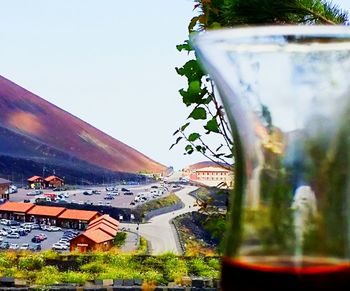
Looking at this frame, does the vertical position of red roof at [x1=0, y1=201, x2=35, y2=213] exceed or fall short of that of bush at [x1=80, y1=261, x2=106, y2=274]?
it exceeds it

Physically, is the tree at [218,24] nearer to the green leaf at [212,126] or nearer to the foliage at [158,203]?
the green leaf at [212,126]

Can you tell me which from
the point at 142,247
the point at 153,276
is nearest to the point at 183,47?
the point at 153,276

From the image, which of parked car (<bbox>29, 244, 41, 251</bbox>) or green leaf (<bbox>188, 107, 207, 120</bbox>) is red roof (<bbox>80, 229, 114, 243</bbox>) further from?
green leaf (<bbox>188, 107, 207, 120</bbox>)

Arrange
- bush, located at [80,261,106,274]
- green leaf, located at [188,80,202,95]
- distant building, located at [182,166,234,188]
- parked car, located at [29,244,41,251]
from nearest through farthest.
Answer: green leaf, located at [188,80,202,95] → distant building, located at [182,166,234,188] → bush, located at [80,261,106,274] → parked car, located at [29,244,41,251]

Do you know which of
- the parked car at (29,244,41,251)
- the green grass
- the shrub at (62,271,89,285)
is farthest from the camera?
the parked car at (29,244,41,251)

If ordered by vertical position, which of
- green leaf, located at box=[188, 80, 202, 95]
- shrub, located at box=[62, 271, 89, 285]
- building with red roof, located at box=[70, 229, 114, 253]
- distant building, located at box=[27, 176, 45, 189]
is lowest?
shrub, located at box=[62, 271, 89, 285]

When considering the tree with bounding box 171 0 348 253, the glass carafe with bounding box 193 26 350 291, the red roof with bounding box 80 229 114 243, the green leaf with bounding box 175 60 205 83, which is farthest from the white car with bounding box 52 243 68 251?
the glass carafe with bounding box 193 26 350 291

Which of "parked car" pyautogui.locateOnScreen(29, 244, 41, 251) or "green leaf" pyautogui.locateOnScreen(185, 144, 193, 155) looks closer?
"green leaf" pyautogui.locateOnScreen(185, 144, 193, 155)

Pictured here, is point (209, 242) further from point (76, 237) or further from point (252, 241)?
point (252, 241)
